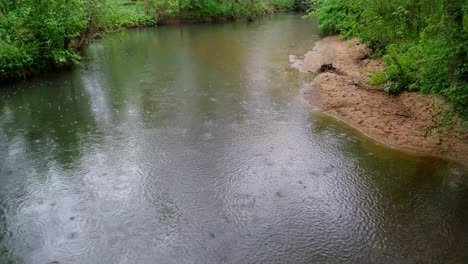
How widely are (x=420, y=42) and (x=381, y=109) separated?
2095 millimetres

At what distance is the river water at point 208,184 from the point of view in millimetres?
6434

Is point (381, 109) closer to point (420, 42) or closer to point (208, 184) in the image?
point (420, 42)

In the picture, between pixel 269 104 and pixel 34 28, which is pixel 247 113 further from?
pixel 34 28

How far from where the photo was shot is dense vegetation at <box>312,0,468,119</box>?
780cm

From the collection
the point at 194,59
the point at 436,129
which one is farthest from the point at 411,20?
the point at 194,59

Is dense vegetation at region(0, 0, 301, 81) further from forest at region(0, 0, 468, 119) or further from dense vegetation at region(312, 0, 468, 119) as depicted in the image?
dense vegetation at region(312, 0, 468, 119)

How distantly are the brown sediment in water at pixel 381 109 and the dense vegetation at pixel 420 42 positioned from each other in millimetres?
533

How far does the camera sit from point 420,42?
1092 cm

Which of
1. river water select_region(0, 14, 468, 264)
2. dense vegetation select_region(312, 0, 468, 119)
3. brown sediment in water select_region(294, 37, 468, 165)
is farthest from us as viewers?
brown sediment in water select_region(294, 37, 468, 165)

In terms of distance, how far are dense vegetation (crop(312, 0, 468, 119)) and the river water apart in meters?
1.90

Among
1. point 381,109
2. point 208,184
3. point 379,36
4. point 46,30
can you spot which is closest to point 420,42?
point 381,109

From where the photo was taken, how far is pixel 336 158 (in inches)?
367

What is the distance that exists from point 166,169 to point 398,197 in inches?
190

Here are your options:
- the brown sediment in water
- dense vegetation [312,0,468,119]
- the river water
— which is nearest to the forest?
dense vegetation [312,0,468,119]
